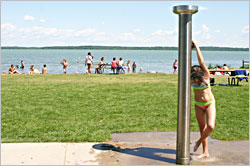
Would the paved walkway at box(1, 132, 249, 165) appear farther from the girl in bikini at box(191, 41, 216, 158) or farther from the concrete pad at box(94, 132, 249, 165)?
the girl in bikini at box(191, 41, 216, 158)

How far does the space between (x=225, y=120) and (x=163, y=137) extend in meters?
2.42

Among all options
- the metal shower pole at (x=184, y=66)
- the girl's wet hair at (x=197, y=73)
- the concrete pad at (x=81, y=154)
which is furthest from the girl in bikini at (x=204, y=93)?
the concrete pad at (x=81, y=154)

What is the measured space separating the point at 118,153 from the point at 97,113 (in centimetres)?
370

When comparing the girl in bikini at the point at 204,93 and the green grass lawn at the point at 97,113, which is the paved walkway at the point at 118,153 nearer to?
the green grass lawn at the point at 97,113

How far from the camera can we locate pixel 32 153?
5672mm

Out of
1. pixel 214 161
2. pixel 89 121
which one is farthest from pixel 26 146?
pixel 214 161

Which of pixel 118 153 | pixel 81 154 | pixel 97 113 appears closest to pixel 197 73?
pixel 118 153

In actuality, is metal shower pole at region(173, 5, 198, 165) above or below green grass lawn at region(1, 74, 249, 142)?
above

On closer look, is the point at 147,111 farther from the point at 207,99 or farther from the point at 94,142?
the point at 207,99

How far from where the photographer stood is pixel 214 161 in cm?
542

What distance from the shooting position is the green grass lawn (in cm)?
716

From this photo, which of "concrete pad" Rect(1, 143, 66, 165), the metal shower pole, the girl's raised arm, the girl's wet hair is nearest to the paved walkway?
"concrete pad" Rect(1, 143, 66, 165)

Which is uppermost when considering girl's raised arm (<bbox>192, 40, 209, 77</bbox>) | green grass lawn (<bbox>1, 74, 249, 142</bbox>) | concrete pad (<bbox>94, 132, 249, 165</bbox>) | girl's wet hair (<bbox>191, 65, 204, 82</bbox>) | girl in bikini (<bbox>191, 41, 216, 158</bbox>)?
girl's raised arm (<bbox>192, 40, 209, 77</bbox>)

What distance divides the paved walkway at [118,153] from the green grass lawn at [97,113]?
18.2 inches
